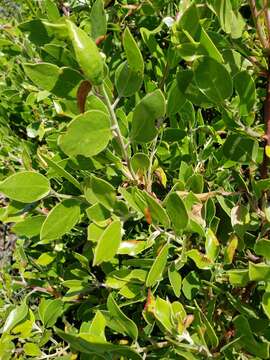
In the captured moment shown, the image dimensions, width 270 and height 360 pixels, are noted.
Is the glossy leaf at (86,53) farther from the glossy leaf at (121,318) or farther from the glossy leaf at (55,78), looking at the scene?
the glossy leaf at (121,318)

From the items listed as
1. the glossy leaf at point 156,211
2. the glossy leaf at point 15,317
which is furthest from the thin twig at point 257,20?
the glossy leaf at point 15,317

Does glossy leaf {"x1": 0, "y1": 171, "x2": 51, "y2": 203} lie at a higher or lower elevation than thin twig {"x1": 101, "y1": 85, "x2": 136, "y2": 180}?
lower

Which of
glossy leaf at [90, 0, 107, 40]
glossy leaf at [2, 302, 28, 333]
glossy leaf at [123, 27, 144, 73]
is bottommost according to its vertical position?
glossy leaf at [2, 302, 28, 333]

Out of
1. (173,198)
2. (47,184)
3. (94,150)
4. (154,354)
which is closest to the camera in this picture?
(94,150)

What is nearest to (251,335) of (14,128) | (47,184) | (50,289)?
(47,184)

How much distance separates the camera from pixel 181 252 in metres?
0.95

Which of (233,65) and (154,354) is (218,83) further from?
(154,354)

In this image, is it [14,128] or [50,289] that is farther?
[14,128]

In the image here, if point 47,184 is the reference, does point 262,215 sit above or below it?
below

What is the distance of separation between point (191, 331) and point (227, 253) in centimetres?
25

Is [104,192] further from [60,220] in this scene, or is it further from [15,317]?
[15,317]

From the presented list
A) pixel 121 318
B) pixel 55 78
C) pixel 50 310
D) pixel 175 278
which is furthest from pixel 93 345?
pixel 50 310

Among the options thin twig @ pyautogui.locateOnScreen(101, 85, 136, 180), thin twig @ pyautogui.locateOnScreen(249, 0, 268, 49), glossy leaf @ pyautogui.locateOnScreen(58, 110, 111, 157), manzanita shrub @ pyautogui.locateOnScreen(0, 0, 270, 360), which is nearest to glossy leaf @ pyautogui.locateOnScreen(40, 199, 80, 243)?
manzanita shrub @ pyautogui.locateOnScreen(0, 0, 270, 360)

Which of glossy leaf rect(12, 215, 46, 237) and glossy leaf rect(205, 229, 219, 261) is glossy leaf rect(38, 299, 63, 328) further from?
glossy leaf rect(205, 229, 219, 261)
